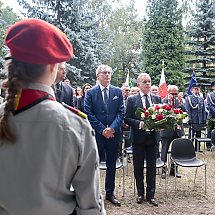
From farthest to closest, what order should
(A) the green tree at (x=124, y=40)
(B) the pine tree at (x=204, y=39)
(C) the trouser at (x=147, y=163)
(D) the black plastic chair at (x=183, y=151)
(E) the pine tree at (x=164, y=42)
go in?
(A) the green tree at (x=124, y=40), (E) the pine tree at (x=164, y=42), (B) the pine tree at (x=204, y=39), (D) the black plastic chair at (x=183, y=151), (C) the trouser at (x=147, y=163)

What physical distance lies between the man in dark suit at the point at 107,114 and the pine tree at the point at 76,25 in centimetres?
1228

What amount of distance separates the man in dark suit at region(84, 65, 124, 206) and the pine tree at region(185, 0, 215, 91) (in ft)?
49.8

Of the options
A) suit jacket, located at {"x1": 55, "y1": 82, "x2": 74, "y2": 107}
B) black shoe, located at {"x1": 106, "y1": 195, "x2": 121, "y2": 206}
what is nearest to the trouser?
black shoe, located at {"x1": 106, "y1": 195, "x2": 121, "y2": 206}

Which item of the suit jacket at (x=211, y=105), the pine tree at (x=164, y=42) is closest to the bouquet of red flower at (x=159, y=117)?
the suit jacket at (x=211, y=105)

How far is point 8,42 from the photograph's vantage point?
141cm

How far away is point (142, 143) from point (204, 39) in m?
16.1

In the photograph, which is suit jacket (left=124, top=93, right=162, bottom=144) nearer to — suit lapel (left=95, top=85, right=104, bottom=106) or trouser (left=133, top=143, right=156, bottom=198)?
trouser (left=133, top=143, right=156, bottom=198)

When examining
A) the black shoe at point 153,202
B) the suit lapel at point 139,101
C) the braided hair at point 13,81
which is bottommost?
the black shoe at point 153,202

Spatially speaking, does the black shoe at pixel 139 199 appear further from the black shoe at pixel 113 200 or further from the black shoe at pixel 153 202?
the black shoe at pixel 113 200

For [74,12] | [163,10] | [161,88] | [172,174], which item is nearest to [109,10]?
[163,10]

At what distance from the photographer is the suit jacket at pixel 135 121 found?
15.8 ft

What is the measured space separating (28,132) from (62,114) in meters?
0.15

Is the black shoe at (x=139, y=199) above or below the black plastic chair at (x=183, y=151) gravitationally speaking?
below

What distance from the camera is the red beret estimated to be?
1.36m
